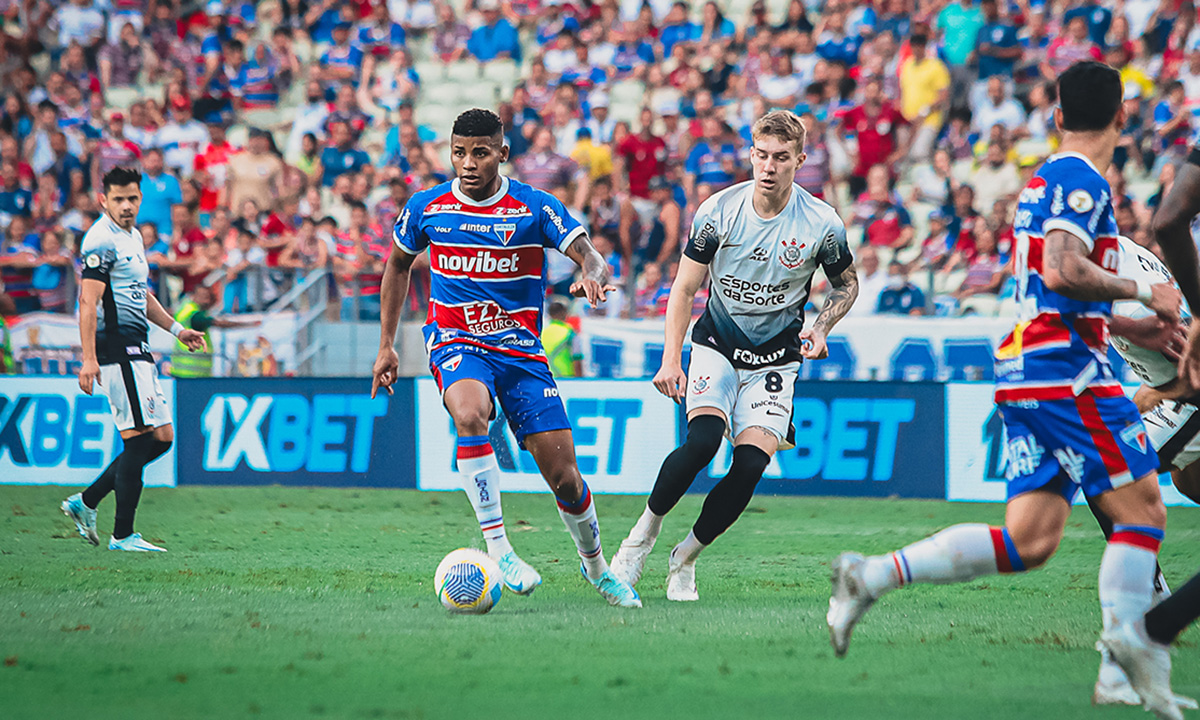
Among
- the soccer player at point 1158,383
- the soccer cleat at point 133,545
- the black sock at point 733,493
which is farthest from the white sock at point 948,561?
the soccer cleat at point 133,545

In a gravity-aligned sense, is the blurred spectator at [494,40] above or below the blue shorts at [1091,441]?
above

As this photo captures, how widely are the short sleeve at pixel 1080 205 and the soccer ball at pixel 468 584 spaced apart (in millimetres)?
3221

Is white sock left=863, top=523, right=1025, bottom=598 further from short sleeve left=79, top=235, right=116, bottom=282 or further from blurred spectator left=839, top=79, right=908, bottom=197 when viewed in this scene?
blurred spectator left=839, top=79, right=908, bottom=197

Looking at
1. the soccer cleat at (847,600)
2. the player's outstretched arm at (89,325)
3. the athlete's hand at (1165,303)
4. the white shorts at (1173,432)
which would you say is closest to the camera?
the athlete's hand at (1165,303)

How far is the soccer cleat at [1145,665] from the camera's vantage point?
420 centimetres

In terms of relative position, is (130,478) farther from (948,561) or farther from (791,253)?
(948,561)

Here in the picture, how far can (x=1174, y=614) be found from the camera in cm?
426

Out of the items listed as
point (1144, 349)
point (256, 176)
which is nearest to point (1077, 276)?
point (1144, 349)

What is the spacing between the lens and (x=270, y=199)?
18062mm

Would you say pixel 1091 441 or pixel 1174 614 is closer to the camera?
pixel 1174 614

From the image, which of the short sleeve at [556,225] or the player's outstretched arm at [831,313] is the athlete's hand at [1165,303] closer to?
the player's outstretched arm at [831,313]

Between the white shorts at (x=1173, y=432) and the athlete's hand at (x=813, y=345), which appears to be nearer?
the white shorts at (x=1173, y=432)

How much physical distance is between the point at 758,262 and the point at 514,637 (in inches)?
92.8

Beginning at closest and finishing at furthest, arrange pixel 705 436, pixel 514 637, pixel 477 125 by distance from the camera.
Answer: pixel 514 637 < pixel 477 125 < pixel 705 436
